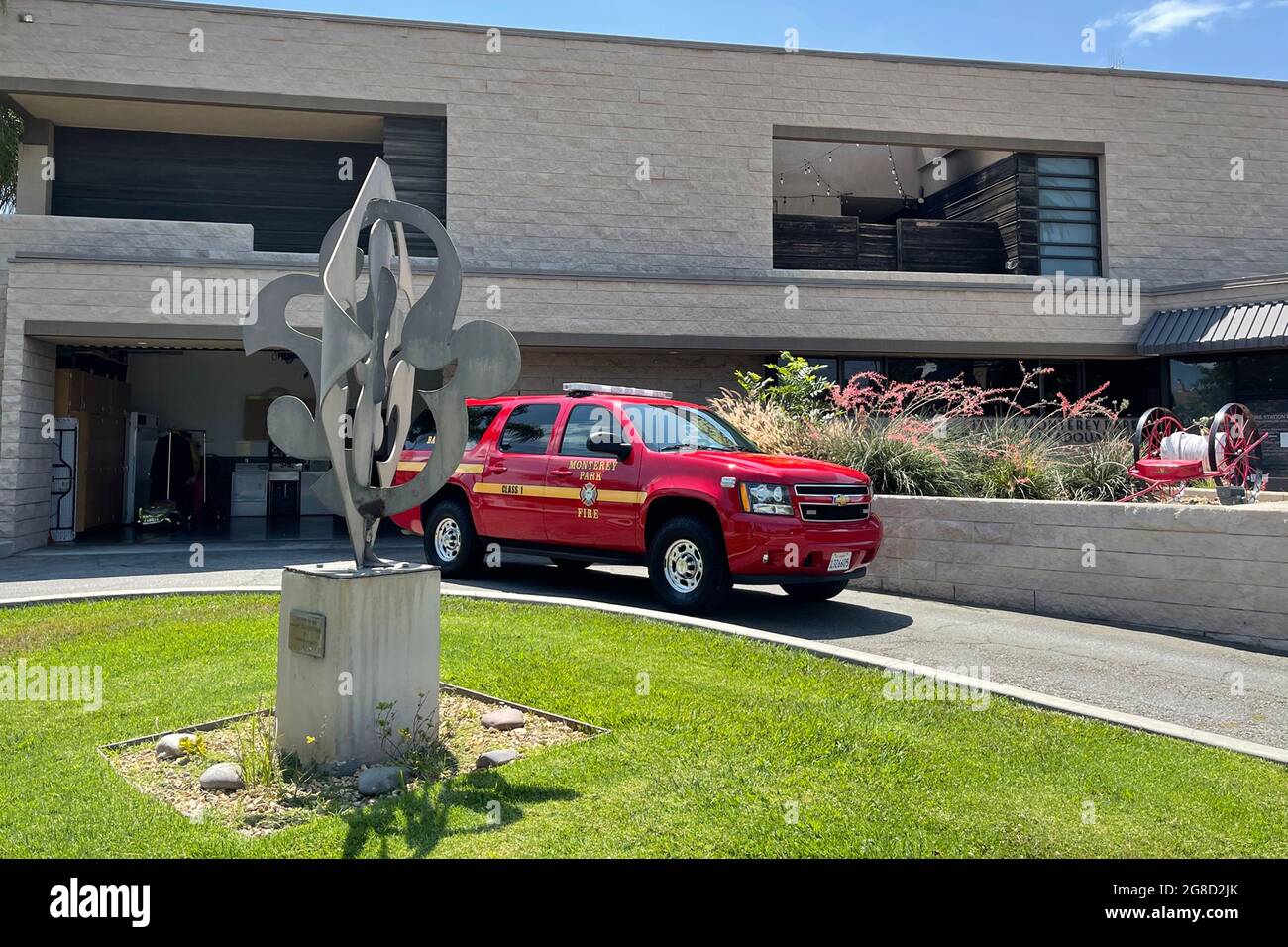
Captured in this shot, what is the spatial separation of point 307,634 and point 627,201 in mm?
13729

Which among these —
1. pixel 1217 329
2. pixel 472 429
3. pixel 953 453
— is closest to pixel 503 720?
pixel 472 429

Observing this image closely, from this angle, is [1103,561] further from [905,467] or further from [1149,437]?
[1149,437]

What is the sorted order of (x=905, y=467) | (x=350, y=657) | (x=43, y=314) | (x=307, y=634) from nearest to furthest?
(x=350, y=657)
(x=307, y=634)
(x=905, y=467)
(x=43, y=314)

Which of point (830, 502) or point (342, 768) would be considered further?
point (830, 502)

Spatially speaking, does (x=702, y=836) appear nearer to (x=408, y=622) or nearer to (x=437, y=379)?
(x=408, y=622)

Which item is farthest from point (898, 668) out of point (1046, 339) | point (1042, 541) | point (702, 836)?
point (1046, 339)

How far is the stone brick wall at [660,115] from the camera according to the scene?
642 inches

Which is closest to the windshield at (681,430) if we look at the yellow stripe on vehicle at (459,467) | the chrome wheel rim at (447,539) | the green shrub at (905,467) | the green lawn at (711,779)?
the green shrub at (905,467)

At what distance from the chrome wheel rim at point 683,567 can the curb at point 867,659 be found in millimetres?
384

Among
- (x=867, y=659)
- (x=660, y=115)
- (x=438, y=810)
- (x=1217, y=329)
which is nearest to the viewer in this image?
(x=438, y=810)

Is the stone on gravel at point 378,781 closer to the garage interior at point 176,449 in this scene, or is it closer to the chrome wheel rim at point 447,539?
the chrome wheel rim at point 447,539

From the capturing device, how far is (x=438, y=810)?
4008 mm

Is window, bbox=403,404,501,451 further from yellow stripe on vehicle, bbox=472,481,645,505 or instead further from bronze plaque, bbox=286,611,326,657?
bronze plaque, bbox=286,611,326,657
